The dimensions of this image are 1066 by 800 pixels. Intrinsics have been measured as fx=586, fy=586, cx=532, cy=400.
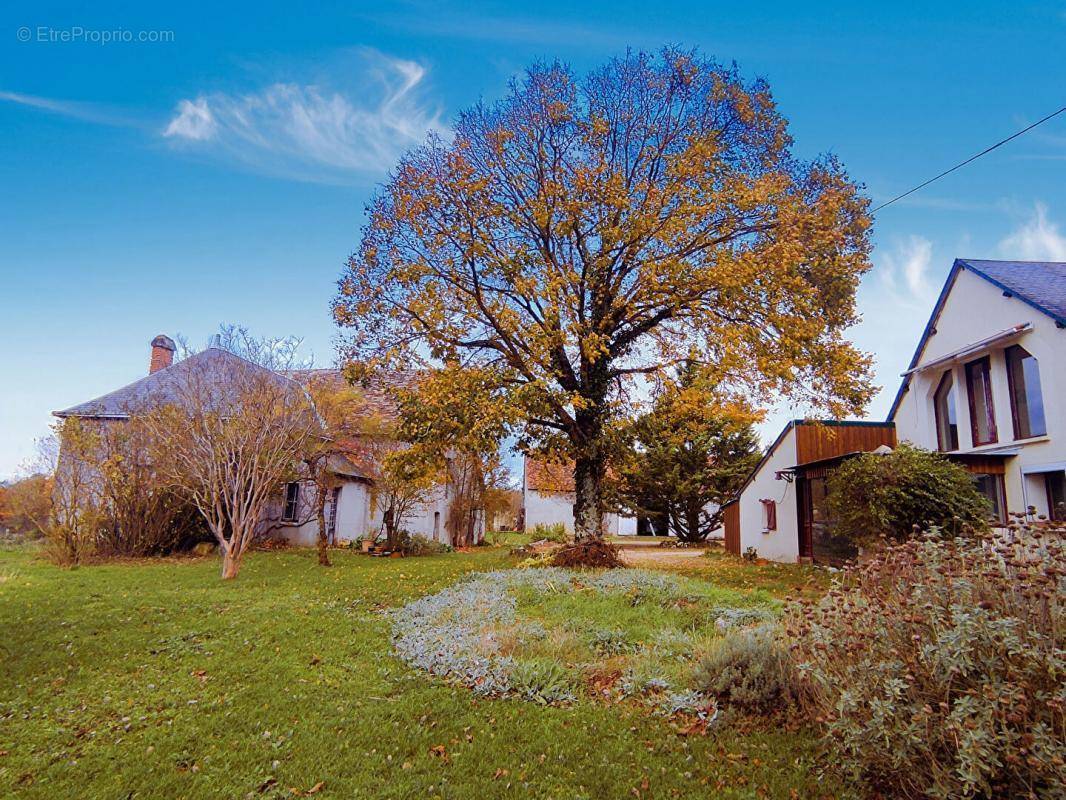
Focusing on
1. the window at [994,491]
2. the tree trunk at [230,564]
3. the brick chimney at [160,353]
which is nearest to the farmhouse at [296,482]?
the brick chimney at [160,353]

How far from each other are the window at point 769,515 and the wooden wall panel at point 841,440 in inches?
86.3

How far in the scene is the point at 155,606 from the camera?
339 inches

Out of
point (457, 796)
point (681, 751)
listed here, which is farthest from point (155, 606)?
point (681, 751)

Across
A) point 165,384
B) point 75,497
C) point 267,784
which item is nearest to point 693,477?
point 165,384

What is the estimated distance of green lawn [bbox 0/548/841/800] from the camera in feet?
11.6

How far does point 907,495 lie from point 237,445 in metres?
13.7

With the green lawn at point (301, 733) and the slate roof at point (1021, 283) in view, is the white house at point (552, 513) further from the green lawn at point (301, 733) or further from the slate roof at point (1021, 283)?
the green lawn at point (301, 733)

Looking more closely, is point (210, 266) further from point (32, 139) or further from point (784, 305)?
point (784, 305)

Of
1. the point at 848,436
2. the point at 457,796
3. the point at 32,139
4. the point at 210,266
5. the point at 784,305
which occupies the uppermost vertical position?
the point at 32,139

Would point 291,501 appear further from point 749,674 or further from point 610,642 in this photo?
point 749,674

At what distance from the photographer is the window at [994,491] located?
12.3 meters

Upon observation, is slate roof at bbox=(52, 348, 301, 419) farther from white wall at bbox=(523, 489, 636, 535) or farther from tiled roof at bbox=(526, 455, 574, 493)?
white wall at bbox=(523, 489, 636, 535)

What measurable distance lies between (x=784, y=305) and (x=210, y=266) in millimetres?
13403

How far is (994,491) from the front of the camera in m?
12.4
